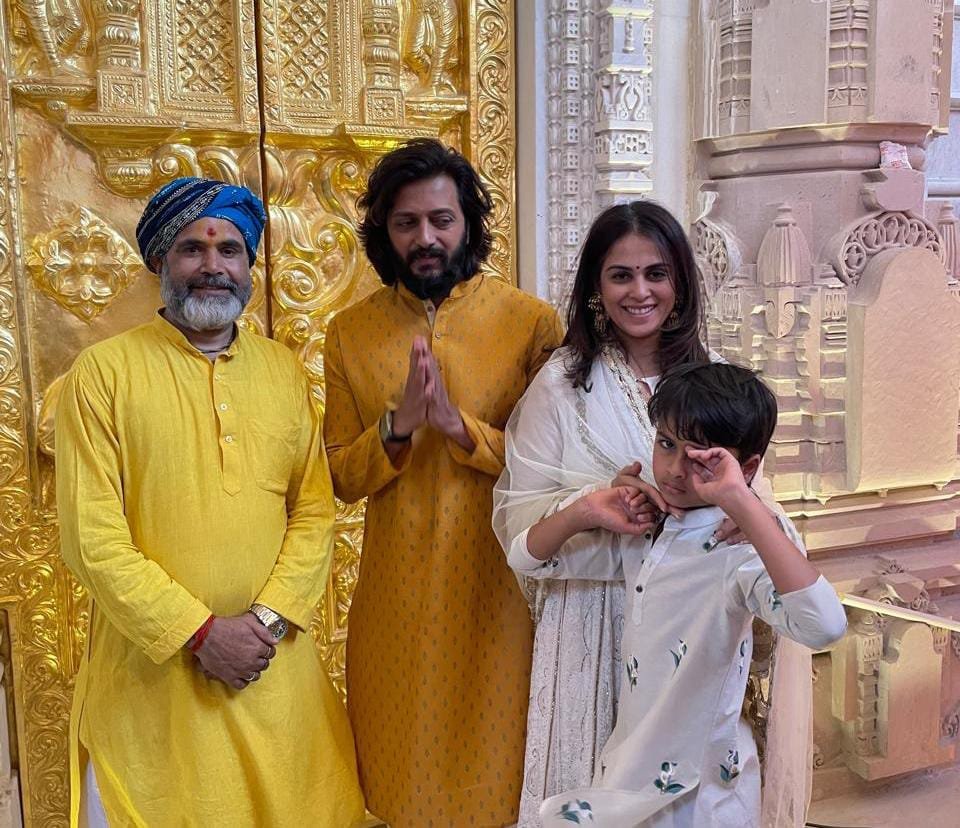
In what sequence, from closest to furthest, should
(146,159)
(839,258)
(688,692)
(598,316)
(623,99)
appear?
(688,692) → (598,316) → (146,159) → (623,99) → (839,258)

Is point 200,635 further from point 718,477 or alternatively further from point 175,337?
point 718,477

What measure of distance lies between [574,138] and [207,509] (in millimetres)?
1556

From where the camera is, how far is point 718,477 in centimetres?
115

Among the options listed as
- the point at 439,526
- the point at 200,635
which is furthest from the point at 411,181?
the point at 200,635

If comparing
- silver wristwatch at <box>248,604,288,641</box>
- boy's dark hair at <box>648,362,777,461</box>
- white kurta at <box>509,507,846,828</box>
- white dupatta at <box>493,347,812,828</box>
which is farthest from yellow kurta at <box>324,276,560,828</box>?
boy's dark hair at <box>648,362,777,461</box>

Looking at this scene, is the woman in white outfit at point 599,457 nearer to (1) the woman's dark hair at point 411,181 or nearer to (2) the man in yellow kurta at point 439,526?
(2) the man in yellow kurta at point 439,526

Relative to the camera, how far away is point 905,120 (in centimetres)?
260

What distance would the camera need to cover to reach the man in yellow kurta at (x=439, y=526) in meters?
1.67

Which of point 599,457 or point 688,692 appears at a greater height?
point 599,457

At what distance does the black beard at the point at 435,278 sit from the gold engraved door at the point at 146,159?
Answer: 2.92 feet

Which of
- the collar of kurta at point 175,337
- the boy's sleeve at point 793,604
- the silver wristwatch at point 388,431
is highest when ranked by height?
the collar of kurta at point 175,337

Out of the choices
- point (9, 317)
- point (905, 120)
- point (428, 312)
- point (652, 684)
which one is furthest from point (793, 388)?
point (9, 317)

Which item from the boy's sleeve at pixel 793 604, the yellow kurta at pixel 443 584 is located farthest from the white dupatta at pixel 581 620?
the boy's sleeve at pixel 793 604

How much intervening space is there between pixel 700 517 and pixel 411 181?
79cm
